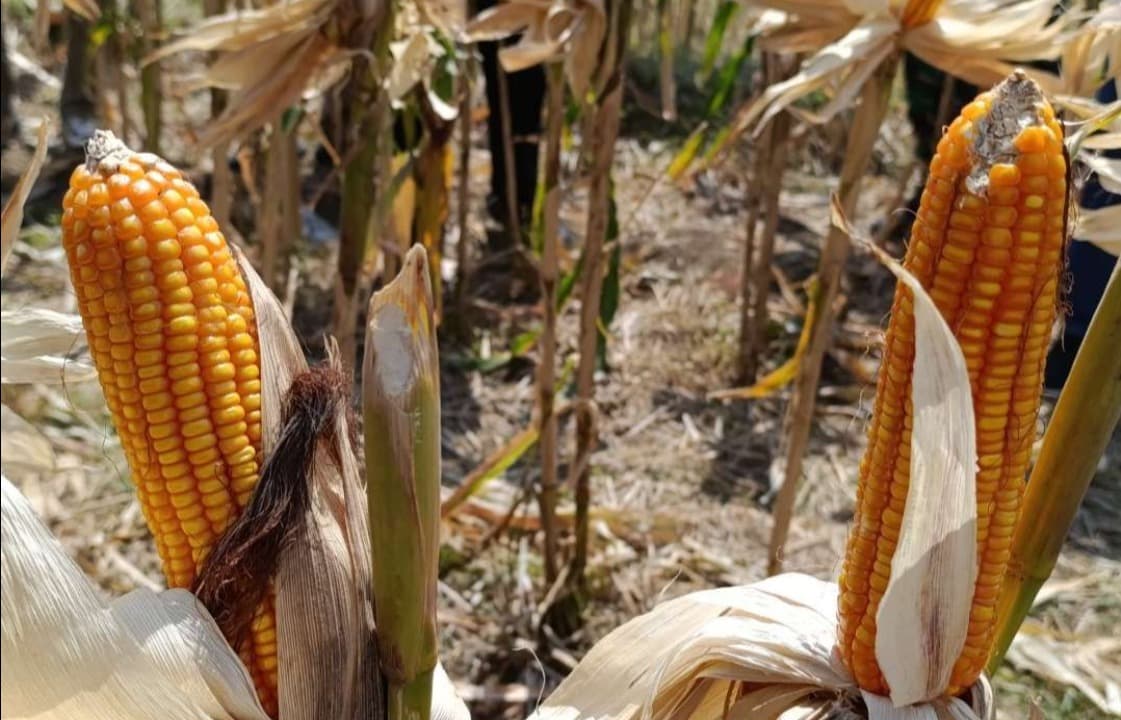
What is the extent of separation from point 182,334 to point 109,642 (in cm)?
20

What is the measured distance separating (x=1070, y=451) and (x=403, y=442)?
1.54 ft

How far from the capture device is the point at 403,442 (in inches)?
25.9

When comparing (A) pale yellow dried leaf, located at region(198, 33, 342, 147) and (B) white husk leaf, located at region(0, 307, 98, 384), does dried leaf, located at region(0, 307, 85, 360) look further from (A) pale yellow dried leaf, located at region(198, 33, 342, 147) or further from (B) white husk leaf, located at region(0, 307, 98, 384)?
(A) pale yellow dried leaf, located at region(198, 33, 342, 147)

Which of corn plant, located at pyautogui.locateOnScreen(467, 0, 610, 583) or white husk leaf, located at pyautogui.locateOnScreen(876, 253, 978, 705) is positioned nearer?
white husk leaf, located at pyautogui.locateOnScreen(876, 253, 978, 705)

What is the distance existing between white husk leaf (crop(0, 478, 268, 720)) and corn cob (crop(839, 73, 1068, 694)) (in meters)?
0.44

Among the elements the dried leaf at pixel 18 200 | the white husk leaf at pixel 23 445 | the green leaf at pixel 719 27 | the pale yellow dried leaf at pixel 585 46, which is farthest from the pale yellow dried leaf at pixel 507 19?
the dried leaf at pixel 18 200

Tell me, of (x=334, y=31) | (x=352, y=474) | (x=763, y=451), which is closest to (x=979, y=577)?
(x=352, y=474)

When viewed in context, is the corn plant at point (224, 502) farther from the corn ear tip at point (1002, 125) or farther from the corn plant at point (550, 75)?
the corn plant at point (550, 75)

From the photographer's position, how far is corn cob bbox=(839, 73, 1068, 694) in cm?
68

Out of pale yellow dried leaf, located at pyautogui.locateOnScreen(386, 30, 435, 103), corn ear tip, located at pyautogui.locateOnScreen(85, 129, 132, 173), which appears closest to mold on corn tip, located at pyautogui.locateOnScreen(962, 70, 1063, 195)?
corn ear tip, located at pyautogui.locateOnScreen(85, 129, 132, 173)

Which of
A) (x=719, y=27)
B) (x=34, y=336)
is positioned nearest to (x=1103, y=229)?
(x=34, y=336)

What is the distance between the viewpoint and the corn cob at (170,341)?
0.69 meters

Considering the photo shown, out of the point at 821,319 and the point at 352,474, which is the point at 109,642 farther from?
the point at 821,319

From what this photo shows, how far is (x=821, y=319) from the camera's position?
1.58 meters
